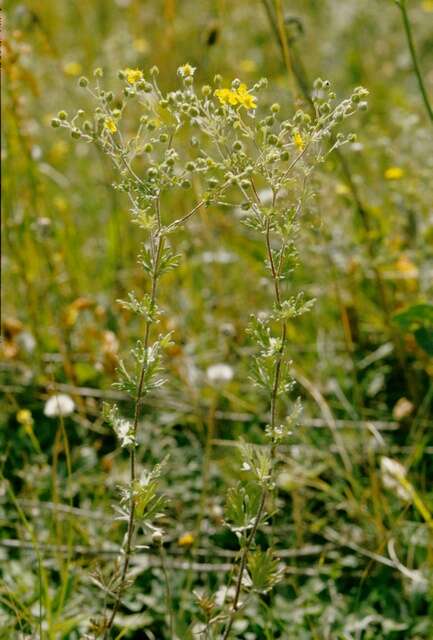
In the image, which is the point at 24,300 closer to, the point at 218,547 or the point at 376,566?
the point at 218,547

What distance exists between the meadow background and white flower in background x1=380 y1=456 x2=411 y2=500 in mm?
15

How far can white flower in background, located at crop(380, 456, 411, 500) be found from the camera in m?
1.66

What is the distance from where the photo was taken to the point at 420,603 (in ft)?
5.14

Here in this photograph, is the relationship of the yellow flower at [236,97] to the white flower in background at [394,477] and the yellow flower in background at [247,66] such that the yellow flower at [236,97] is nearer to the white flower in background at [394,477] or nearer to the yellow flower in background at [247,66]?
the white flower in background at [394,477]

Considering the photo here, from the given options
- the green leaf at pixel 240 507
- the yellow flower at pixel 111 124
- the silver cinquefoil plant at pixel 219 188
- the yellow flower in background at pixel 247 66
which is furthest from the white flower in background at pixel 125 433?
the yellow flower in background at pixel 247 66

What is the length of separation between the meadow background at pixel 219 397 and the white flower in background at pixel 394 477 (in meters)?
0.01

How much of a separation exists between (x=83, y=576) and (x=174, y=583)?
174mm

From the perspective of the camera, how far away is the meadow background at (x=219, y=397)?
157 centimetres

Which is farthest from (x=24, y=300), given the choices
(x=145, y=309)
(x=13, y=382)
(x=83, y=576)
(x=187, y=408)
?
(x=145, y=309)

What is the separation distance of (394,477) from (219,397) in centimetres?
58

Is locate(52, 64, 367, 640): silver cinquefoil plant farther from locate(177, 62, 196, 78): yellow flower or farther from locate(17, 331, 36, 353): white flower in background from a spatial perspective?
locate(17, 331, 36, 353): white flower in background

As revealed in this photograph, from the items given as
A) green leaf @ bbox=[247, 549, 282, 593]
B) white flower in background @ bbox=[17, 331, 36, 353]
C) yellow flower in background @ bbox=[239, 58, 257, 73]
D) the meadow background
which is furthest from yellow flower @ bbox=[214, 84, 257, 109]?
yellow flower in background @ bbox=[239, 58, 257, 73]

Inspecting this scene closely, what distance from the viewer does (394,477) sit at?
168 cm

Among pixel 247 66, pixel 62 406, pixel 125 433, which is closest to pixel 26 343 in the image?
pixel 62 406
